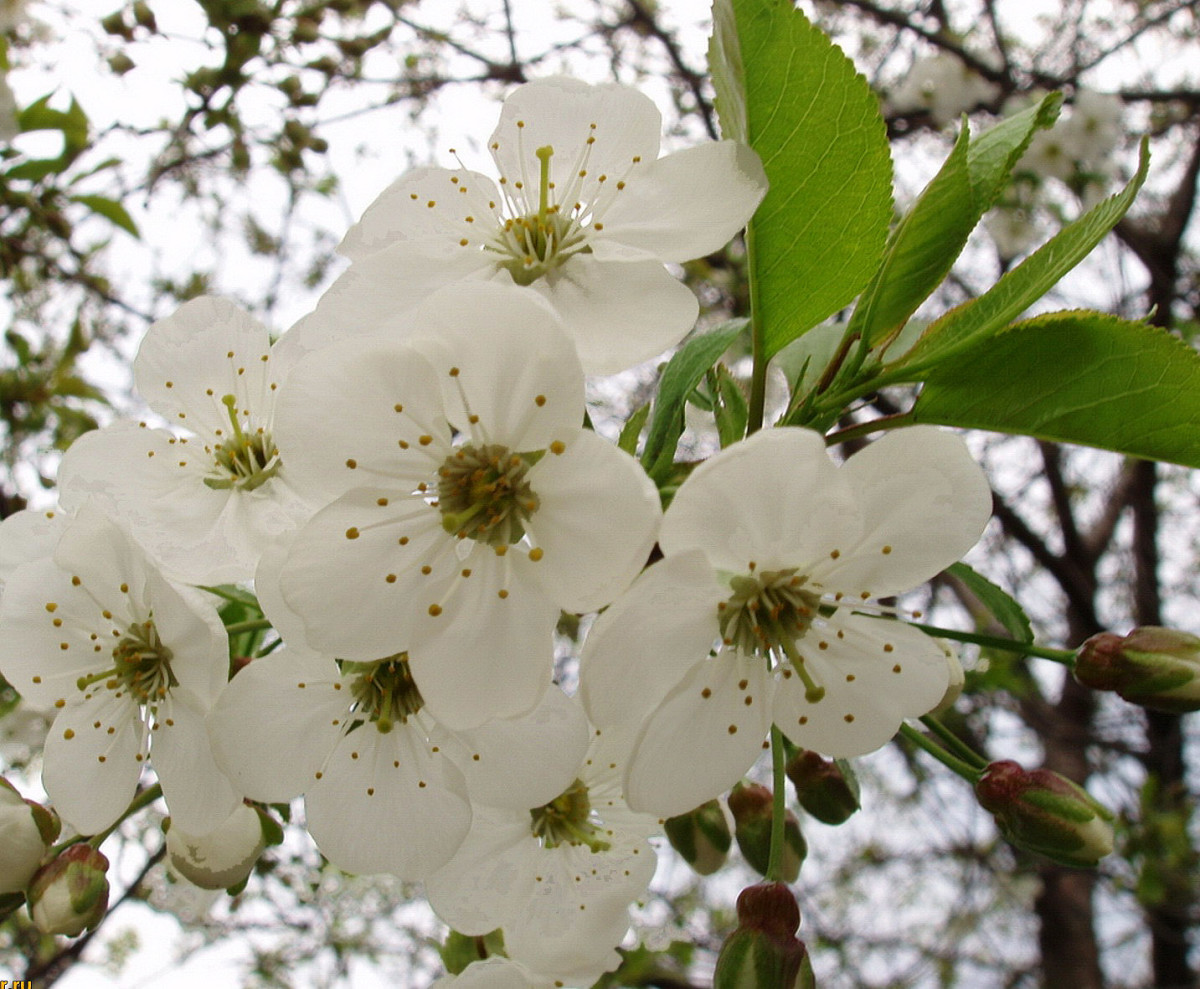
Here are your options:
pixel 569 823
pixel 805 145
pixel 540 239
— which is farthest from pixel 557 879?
pixel 805 145

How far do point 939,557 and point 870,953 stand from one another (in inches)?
168

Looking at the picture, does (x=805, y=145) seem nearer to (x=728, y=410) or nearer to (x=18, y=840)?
(x=728, y=410)

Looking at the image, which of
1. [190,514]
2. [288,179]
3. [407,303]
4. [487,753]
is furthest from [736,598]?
[288,179]

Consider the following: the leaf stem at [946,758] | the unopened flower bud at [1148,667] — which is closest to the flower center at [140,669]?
the leaf stem at [946,758]

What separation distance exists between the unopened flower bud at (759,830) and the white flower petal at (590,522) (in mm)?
440

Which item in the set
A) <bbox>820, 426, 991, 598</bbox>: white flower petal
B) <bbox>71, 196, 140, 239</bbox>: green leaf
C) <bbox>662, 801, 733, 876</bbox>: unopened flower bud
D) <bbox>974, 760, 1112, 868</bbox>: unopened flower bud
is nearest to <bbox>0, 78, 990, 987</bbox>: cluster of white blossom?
<bbox>820, 426, 991, 598</bbox>: white flower petal

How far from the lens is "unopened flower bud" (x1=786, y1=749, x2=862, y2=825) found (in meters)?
1.02

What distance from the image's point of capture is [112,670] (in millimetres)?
974

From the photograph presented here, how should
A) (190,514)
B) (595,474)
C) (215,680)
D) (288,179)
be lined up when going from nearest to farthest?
(595,474) → (215,680) → (190,514) → (288,179)

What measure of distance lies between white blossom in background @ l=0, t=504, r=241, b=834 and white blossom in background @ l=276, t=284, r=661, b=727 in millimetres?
164

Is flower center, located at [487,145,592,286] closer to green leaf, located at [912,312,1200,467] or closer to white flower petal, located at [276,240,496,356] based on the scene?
white flower petal, located at [276,240,496,356]

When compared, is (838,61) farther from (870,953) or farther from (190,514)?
(870,953)

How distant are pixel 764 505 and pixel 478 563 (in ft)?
0.81

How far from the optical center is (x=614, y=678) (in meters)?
0.76
